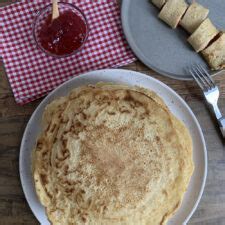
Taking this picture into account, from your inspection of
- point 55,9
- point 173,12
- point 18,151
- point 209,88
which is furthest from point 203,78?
point 18,151

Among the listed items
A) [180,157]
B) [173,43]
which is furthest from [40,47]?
[180,157]

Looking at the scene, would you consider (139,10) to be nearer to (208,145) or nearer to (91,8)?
(91,8)

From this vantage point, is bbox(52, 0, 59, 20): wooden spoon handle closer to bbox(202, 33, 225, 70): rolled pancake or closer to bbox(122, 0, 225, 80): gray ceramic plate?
bbox(122, 0, 225, 80): gray ceramic plate

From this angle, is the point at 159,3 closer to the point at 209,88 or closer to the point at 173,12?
the point at 173,12

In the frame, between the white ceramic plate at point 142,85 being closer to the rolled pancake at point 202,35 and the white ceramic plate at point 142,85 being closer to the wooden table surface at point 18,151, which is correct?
the wooden table surface at point 18,151

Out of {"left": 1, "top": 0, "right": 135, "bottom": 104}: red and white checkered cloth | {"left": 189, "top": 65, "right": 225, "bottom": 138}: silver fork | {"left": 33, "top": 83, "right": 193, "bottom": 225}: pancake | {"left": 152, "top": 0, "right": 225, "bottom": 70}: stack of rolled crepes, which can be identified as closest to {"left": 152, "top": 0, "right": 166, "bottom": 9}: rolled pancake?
{"left": 152, "top": 0, "right": 225, "bottom": 70}: stack of rolled crepes
